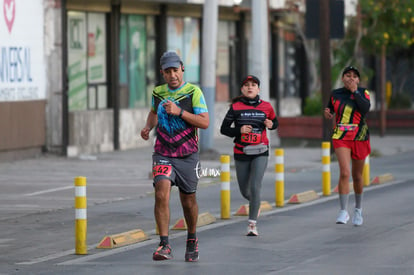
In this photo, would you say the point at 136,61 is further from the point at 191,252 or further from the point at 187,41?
the point at 191,252

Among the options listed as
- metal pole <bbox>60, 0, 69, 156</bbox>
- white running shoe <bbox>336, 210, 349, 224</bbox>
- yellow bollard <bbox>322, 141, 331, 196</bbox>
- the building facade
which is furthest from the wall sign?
white running shoe <bbox>336, 210, 349, 224</bbox>

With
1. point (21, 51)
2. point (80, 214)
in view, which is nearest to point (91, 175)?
point (21, 51)

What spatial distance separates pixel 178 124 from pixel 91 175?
12358mm

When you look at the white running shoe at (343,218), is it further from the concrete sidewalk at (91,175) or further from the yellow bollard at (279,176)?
the concrete sidewalk at (91,175)

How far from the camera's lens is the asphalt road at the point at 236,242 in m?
11.9

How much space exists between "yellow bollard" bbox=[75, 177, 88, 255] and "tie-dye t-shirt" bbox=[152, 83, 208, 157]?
101cm

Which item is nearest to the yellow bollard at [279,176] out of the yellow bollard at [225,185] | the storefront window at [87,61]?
the yellow bollard at [225,185]

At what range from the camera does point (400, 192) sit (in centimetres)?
2011

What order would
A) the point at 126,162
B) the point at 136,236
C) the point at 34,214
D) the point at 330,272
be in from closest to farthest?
1. the point at 330,272
2. the point at 136,236
3. the point at 34,214
4. the point at 126,162

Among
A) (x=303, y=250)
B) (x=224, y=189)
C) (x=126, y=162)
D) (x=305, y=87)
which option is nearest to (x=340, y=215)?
(x=224, y=189)

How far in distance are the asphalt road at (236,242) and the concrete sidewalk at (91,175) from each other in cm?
72

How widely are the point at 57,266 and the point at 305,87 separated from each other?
3534cm

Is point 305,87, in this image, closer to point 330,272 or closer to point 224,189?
point 224,189

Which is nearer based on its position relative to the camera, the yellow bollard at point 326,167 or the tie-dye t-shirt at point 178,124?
the tie-dye t-shirt at point 178,124
